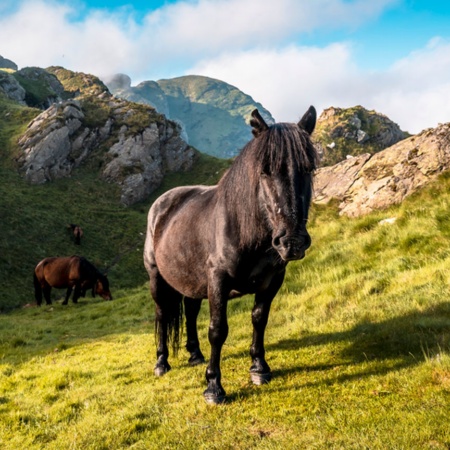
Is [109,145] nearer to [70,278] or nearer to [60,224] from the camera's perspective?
[60,224]

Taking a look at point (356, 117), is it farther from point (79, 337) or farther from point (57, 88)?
point (57, 88)

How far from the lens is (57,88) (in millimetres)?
100188

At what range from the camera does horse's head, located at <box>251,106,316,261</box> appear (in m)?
3.93

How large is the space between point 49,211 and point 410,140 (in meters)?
33.8

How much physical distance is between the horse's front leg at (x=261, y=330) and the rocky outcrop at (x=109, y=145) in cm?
4586

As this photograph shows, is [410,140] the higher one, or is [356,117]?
[356,117]

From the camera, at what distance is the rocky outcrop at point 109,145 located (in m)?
48.7

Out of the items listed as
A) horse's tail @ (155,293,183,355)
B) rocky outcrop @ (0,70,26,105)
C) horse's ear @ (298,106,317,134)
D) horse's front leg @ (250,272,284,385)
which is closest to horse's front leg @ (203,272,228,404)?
horse's front leg @ (250,272,284,385)

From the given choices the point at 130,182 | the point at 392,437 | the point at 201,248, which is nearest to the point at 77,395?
the point at 201,248

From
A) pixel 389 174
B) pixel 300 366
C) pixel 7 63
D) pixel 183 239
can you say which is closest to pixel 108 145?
pixel 389 174

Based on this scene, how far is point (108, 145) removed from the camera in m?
56.0

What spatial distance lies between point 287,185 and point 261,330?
8.44ft

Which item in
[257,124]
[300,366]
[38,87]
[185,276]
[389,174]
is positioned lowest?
[300,366]

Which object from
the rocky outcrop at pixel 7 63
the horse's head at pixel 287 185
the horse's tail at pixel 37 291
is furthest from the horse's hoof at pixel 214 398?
the rocky outcrop at pixel 7 63
